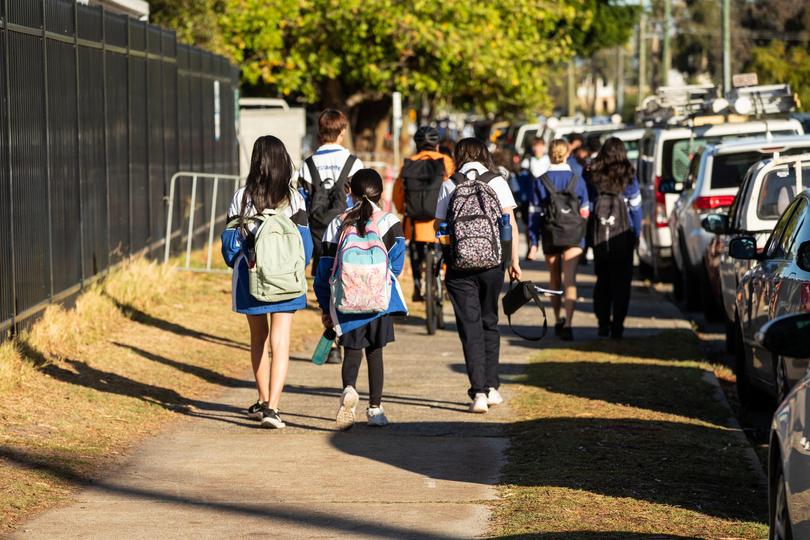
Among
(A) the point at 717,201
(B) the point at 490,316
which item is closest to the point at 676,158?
(A) the point at 717,201

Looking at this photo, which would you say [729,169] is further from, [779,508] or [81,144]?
[779,508]

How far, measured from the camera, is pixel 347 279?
9.25 metres

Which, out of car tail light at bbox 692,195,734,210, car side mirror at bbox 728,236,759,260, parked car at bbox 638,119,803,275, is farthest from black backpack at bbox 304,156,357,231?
→ parked car at bbox 638,119,803,275

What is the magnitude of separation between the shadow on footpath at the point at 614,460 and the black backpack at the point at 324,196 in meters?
2.43

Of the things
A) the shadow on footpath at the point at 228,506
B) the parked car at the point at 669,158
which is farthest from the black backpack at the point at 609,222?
the shadow on footpath at the point at 228,506

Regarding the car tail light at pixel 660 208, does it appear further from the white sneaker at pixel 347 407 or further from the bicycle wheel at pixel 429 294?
the white sneaker at pixel 347 407

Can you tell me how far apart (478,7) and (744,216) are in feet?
61.9

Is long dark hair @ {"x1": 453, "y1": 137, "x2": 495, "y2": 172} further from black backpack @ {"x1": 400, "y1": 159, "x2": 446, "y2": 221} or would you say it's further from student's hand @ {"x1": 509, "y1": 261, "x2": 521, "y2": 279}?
black backpack @ {"x1": 400, "y1": 159, "x2": 446, "y2": 221}

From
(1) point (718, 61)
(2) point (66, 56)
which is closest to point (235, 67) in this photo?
(2) point (66, 56)

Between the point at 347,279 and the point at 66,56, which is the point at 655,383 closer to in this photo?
the point at 347,279

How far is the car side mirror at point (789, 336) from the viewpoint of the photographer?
4.82 metres

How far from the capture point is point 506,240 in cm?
1043

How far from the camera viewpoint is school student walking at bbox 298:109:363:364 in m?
11.3

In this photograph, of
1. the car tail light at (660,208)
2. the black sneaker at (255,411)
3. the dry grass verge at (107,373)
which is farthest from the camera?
the car tail light at (660,208)
